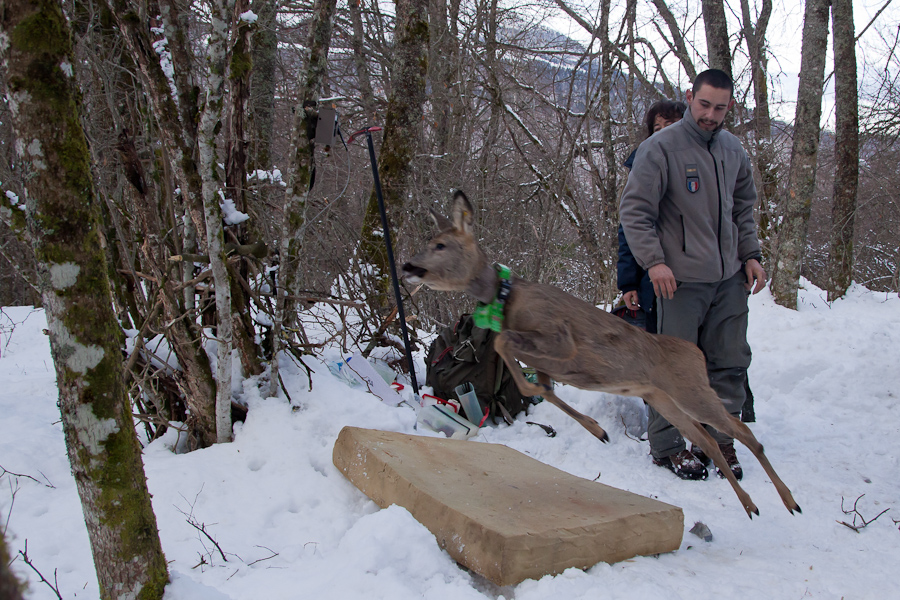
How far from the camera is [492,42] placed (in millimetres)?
11523

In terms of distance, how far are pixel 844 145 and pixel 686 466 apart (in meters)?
8.08

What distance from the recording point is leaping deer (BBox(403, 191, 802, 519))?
3170 millimetres

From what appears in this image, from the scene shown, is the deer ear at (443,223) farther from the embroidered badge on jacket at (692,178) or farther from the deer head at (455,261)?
the embroidered badge on jacket at (692,178)

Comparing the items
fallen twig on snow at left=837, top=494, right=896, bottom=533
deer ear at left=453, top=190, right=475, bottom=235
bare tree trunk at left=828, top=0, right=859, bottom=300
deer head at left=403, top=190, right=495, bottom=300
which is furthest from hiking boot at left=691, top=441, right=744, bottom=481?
bare tree trunk at left=828, top=0, right=859, bottom=300

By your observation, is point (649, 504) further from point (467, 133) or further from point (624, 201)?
point (467, 133)

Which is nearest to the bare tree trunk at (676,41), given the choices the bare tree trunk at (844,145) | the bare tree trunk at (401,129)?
the bare tree trunk at (844,145)

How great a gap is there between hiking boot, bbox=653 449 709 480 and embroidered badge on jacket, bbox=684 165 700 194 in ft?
6.27

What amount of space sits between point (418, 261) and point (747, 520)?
8.51 feet

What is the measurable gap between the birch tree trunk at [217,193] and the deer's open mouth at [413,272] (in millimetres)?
1605

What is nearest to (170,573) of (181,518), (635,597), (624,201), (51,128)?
(181,518)

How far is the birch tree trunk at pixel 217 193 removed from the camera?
3836mm

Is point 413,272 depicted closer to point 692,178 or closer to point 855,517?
point 692,178

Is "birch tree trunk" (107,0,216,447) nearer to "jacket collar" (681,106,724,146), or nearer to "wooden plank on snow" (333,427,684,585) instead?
"wooden plank on snow" (333,427,684,585)

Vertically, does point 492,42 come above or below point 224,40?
above
